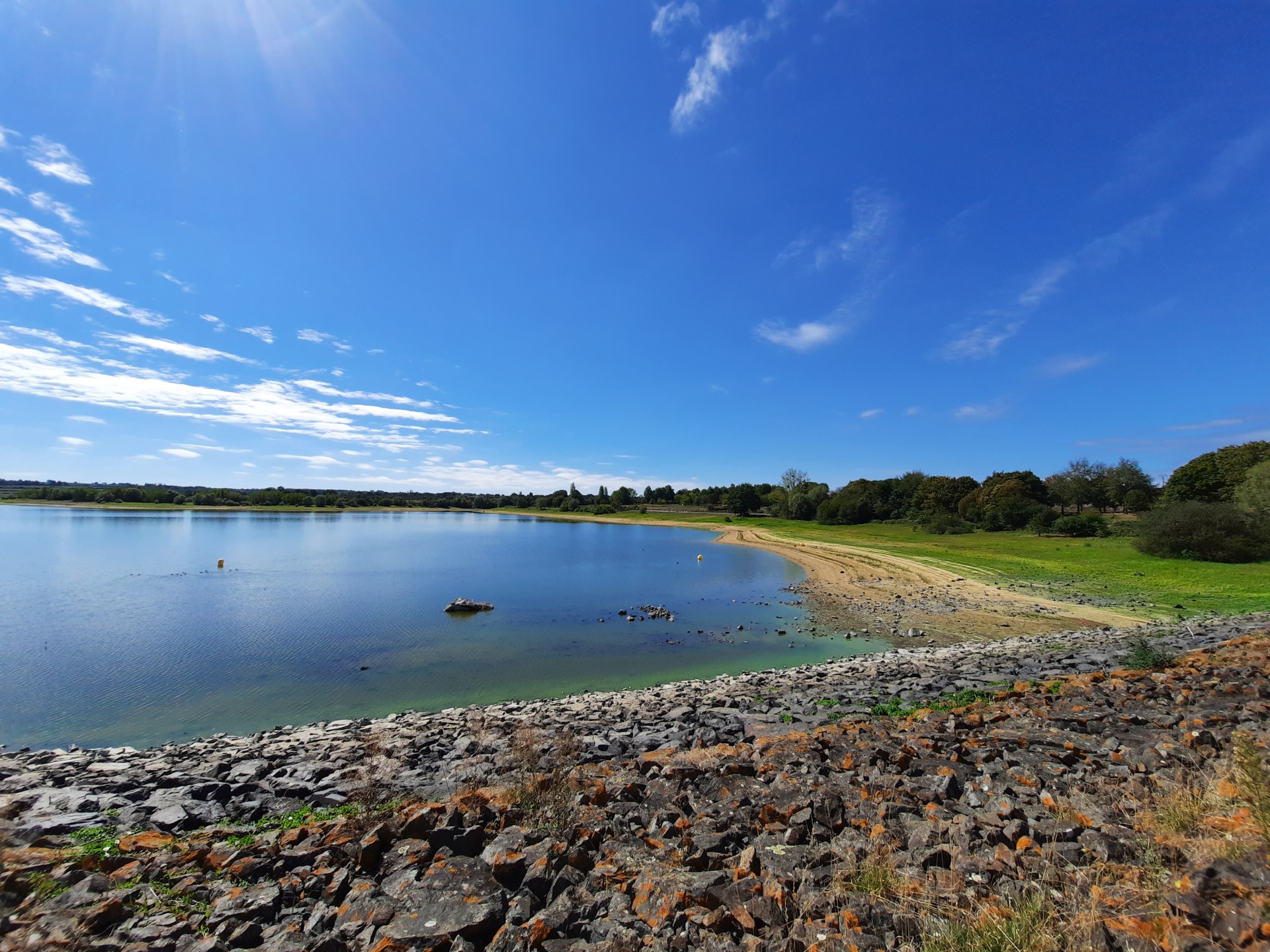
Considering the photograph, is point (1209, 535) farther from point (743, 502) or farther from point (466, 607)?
point (743, 502)

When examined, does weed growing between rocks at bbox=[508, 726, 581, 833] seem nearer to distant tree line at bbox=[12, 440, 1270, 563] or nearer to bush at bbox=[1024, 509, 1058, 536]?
distant tree line at bbox=[12, 440, 1270, 563]

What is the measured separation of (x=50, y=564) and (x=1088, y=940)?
56.0 metres

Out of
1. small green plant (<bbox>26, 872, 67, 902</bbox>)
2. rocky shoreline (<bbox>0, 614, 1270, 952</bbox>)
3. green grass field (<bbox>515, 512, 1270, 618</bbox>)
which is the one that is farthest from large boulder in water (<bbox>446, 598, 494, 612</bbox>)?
green grass field (<bbox>515, 512, 1270, 618</bbox>)

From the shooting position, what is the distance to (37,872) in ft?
14.9

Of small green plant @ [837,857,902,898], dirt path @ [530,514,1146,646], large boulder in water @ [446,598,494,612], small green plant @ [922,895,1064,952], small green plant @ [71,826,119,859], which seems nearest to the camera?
small green plant @ [922,895,1064,952]

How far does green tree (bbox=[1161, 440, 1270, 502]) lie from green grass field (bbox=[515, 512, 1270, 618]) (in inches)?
608

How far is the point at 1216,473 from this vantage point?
56156mm

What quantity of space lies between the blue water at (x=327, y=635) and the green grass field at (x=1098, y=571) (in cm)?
1269

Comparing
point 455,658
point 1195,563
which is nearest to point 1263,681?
point 455,658

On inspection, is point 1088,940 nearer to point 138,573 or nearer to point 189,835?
point 189,835

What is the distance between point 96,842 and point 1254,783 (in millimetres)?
11172

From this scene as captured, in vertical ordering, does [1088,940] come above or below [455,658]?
above

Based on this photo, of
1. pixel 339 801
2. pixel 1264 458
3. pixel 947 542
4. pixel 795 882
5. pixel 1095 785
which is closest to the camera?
pixel 795 882

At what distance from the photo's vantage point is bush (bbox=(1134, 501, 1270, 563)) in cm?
3198
